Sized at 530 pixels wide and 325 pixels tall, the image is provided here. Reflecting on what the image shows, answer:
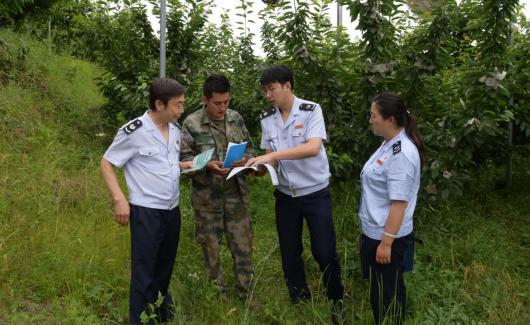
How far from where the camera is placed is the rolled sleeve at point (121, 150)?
105 inches

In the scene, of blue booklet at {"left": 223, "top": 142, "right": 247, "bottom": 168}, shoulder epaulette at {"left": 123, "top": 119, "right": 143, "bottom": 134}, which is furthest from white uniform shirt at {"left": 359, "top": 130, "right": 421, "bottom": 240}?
shoulder epaulette at {"left": 123, "top": 119, "right": 143, "bottom": 134}

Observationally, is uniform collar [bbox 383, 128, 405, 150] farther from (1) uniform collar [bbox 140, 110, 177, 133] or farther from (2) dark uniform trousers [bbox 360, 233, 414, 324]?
(1) uniform collar [bbox 140, 110, 177, 133]

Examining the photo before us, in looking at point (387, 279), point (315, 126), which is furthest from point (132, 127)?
point (387, 279)

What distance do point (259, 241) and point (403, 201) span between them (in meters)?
2.23

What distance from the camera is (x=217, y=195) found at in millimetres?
3275

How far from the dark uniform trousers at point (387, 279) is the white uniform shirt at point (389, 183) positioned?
0.07 metres

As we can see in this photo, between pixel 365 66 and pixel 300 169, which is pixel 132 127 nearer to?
pixel 300 169

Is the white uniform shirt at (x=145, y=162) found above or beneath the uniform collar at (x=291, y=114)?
beneath

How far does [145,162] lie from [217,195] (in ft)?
2.24

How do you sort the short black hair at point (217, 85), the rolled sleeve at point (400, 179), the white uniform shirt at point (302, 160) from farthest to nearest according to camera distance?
the white uniform shirt at point (302, 160)
the short black hair at point (217, 85)
the rolled sleeve at point (400, 179)

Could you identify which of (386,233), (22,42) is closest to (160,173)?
(386,233)

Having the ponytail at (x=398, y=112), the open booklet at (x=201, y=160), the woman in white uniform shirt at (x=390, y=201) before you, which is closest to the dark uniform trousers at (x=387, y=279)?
the woman in white uniform shirt at (x=390, y=201)

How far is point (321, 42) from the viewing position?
15.4ft

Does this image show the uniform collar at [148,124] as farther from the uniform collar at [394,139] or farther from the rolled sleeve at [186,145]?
the uniform collar at [394,139]
